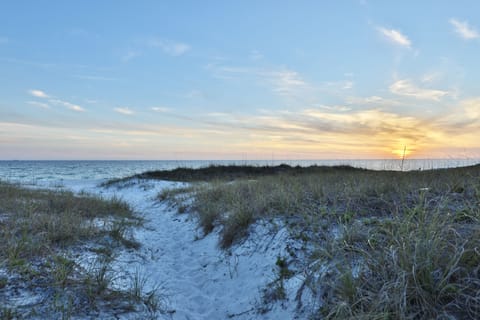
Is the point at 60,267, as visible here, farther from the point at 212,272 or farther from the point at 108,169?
the point at 108,169

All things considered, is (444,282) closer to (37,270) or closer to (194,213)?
(37,270)

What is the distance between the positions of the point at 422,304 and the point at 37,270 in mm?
4421

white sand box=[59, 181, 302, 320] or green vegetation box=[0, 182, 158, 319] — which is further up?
green vegetation box=[0, 182, 158, 319]

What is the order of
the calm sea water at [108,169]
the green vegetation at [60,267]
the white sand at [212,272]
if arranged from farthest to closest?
the calm sea water at [108,169], the white sand at [212,272], the green vegetation at [60,267]

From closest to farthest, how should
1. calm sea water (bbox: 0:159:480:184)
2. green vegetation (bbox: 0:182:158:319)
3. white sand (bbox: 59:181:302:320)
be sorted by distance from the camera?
green vegetation (bbox: 0:182:158:319) < white sand (bbox: 59:181:302:320) < calm sea water (bbox: 0:159:480:184)

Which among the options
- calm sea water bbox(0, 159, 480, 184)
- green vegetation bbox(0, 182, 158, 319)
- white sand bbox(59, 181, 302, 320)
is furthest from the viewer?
calm sea water bbox(0, 159, 480, 184)

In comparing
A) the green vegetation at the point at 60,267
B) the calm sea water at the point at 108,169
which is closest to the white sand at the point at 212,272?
the green vegetation at the point at 60,267

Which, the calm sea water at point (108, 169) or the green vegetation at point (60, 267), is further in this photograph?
the calm sea water at point (108, 169)

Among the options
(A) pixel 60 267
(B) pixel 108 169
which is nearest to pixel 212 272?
(A) pixel 60 267

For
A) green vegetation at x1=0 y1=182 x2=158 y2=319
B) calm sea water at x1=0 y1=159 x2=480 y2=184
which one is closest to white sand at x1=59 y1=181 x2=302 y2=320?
green vegetation at x1=0 y1=182 x2=158 y2=319

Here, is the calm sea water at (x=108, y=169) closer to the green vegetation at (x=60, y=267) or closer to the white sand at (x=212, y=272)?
the white sand at (x=212, y=272)

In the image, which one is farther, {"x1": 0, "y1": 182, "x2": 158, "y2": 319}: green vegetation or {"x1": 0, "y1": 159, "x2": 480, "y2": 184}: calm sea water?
{"x1": 0, "y1": 159, "x2": 480, "y2": 184}: calm sea water

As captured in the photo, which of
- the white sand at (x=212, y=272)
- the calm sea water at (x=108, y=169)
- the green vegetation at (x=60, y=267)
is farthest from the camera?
the calm sea water at (x=108, y=169)

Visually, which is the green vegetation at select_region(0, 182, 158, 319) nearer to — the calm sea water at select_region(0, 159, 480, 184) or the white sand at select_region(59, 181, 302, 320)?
the white sand at select_region(59, 181, 302, 320)
